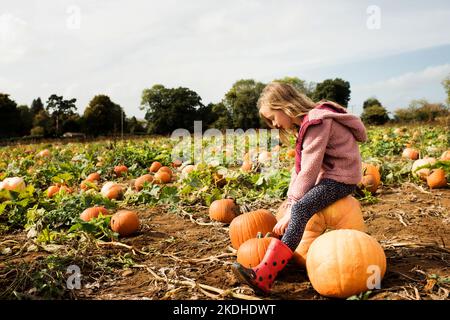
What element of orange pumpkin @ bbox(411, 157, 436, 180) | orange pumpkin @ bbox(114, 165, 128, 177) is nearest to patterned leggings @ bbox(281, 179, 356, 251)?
→ orange pumpkin @ bbox(411, 157, 436, 180)

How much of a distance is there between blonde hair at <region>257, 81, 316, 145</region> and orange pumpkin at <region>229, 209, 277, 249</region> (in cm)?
96

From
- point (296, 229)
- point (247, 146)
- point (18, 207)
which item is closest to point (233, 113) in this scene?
point (247, 146)

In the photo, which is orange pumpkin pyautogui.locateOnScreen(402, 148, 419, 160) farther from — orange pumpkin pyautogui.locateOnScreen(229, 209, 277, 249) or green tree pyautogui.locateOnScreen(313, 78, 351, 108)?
green tree pyautogui.locateOnScreen(313, 78, 351, 108)

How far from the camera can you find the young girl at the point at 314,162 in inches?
117

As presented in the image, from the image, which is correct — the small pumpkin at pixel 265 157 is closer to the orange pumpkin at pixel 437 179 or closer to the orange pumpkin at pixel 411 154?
the orange pumpkin at pixel 411 154

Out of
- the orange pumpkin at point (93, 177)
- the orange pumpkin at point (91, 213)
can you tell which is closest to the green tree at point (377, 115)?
the orange pumpkin at point (93, 177)

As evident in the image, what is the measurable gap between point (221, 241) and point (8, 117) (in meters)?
39.5

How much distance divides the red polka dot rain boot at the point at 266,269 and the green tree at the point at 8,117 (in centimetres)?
3956

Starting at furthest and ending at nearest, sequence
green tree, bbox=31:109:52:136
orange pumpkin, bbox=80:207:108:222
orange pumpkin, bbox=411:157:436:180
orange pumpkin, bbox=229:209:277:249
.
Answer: green tree, bbox=31:109:52:136 → orange pumpkin, bbox=411:157:436:180 → orange pumpkin, bbox=80:207:108:222 → orange pumpkin, bbox=229:209:277:249

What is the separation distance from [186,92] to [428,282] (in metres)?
45.5

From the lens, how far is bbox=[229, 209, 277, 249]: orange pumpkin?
3584mm

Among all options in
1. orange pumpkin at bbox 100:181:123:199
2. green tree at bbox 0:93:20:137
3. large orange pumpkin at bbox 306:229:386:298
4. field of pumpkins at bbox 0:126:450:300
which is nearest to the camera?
large orange pumpkin at bbox 306:229:386:298
